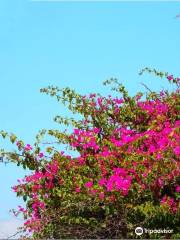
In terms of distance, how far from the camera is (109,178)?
38.7ft

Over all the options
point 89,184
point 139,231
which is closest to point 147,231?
point 139,231

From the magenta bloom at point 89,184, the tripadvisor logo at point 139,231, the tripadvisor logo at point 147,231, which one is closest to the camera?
the tripadvisor logo at point 147,231

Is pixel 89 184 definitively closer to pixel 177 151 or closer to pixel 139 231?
pixel 139 231

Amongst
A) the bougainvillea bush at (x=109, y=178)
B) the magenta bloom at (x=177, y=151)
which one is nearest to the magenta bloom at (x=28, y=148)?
the bougainvillea bush at (x=109, y=178)

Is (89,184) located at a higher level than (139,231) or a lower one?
higher

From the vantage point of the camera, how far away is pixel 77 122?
49.7ft

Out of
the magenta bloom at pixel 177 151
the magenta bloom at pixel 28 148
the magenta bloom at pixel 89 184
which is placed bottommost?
the magenta bloom at pixel 177 151

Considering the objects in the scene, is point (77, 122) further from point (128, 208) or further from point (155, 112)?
point (128, 208)

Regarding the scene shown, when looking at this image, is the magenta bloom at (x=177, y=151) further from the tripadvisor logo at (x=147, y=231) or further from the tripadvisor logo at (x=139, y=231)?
the tripadvisor logo at (x=139, y=231)

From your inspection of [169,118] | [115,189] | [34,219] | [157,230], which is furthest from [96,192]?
[169,118]

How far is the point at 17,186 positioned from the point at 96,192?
106 inches

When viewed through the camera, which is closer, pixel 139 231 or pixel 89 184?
pixel 139 231

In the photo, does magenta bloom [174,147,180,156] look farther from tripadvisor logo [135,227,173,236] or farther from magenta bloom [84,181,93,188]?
magenta bloom [84,181,93,188]

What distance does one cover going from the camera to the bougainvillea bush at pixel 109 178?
1116 centimetres
